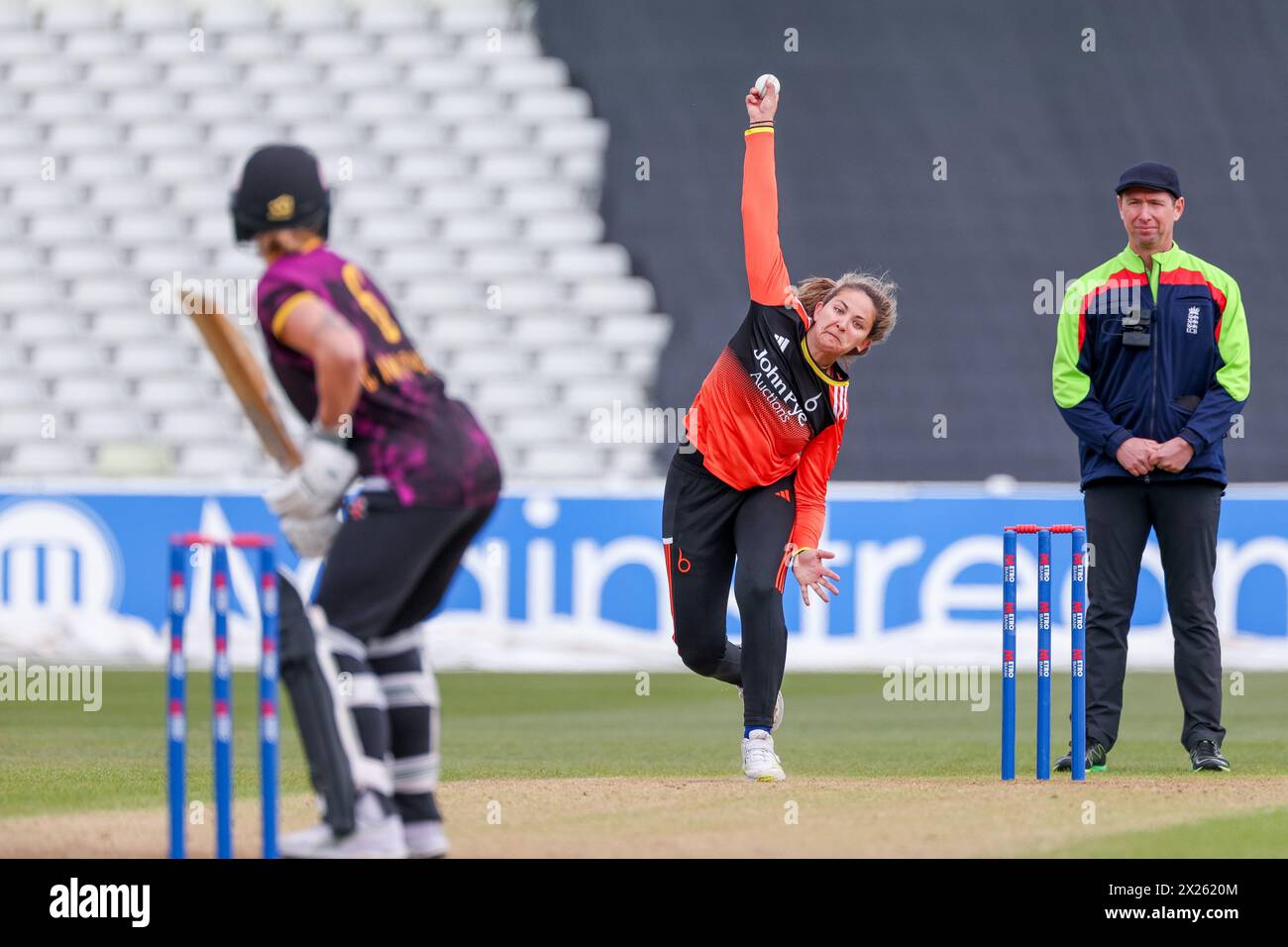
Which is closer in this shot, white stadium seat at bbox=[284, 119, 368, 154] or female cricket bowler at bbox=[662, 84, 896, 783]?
female cricket bowler at bbox=[662, 84, 896, 783]

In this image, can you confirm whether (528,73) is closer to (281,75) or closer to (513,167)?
(513,167)

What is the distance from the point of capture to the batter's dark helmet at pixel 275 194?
476 centimetres

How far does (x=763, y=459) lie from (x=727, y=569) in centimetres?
46

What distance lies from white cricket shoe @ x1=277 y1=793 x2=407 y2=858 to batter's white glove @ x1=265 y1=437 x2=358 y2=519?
744 mm

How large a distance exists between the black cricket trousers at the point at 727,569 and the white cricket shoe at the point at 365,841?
2.24 metres

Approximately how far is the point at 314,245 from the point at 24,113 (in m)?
15.0

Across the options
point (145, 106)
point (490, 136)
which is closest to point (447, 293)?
point (490, 136)

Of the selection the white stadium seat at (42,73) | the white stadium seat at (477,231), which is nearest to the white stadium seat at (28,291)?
the white stadium seat at (42,73)

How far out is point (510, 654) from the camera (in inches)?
494

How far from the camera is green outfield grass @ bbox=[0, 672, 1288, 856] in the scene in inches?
272

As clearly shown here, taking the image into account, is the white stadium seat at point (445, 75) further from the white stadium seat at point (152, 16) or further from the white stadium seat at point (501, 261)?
the white stadium seat at point (152, 16)

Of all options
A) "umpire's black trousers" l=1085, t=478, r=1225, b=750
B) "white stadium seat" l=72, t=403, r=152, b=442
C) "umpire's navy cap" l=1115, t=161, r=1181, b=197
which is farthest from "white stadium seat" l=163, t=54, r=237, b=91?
"umpire's black trousers" l=1085, t=478, r=1225, b=750

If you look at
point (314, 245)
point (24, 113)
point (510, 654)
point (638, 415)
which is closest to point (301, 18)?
point (24, 113)

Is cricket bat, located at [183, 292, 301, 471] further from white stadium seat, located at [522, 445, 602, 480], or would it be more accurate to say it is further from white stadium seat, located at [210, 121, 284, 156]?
white stadium seat, located at [210, 121, 284, 156]
